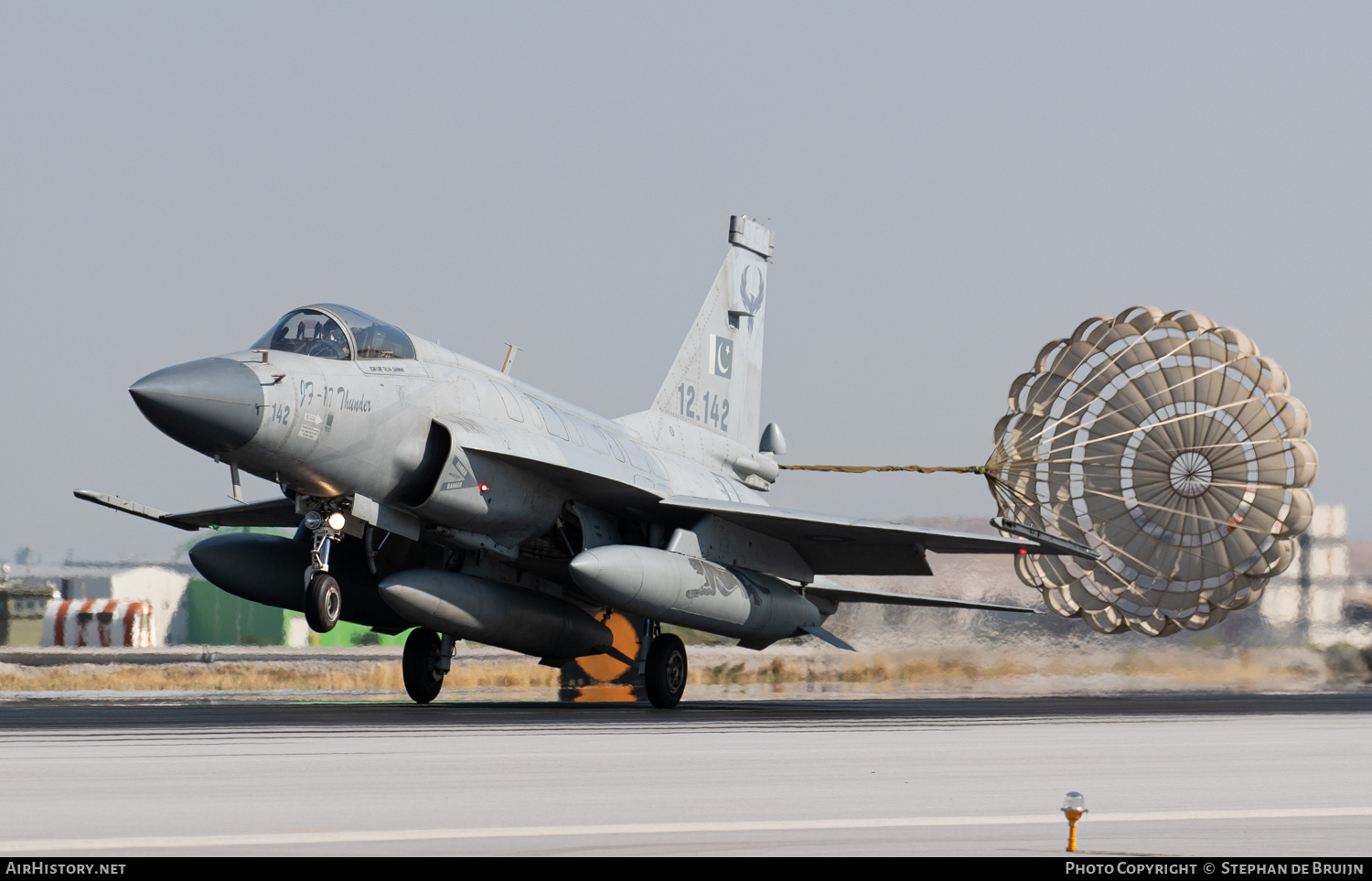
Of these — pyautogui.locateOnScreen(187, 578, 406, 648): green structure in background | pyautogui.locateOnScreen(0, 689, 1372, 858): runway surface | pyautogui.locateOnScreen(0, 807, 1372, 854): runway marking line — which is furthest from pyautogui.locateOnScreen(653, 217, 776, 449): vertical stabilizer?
pyautogui.locateOnScreen(187, 578, 406, 648): green structure in background

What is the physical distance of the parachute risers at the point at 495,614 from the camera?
45.9ft

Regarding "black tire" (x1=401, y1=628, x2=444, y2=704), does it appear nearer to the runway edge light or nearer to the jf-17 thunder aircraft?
the jf-17 thunder aircraft

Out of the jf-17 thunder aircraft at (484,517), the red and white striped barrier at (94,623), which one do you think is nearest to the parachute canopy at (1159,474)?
the jf-17 thunder aircraft at (484,517)

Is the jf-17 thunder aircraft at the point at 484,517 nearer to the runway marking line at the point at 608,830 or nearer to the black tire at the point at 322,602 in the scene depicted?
the black tire at the point at 322,602

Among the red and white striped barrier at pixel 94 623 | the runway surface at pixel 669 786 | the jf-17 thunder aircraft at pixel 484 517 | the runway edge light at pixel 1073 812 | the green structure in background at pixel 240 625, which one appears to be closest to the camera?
the runway edge light at pixel 1073 812

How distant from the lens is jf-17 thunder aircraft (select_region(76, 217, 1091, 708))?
41.3ft

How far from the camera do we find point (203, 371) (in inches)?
468

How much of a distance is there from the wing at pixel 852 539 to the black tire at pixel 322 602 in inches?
155

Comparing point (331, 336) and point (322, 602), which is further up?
point (331, 336)

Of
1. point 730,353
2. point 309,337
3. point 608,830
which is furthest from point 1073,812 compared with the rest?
point 730,353

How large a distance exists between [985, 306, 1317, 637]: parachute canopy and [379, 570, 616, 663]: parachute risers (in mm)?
7332

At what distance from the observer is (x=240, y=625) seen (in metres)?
42.7

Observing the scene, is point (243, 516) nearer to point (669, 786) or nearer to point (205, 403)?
point (205, 403)

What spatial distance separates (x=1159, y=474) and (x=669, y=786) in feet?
53.6
